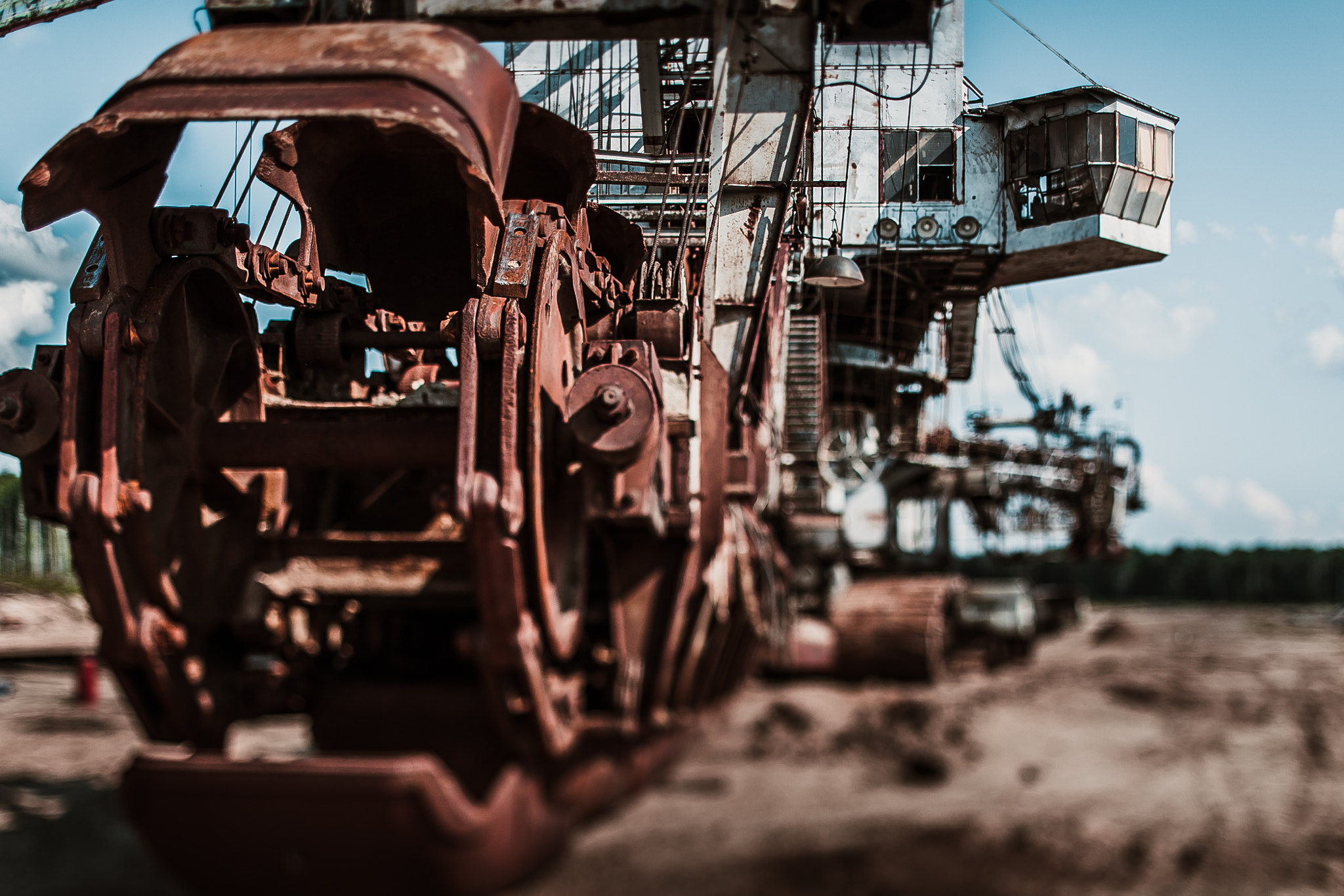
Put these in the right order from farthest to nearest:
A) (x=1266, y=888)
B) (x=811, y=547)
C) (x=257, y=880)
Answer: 1. (x=811, y=547)
2. (x=1266, y=888)
3. (x=257, y=880)

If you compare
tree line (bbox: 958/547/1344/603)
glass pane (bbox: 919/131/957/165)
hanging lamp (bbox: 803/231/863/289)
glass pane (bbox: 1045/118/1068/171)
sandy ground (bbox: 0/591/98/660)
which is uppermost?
glass pane (bbox: 1045/118/1068/171)

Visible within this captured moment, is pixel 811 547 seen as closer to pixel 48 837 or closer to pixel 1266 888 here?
pixel 1266 888

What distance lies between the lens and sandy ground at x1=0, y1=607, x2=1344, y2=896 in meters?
7.58

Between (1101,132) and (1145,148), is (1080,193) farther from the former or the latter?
(1145,148)

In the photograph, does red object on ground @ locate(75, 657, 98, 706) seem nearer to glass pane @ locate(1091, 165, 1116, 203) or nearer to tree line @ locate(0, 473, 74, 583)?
tree line @ locate(0, 473, 74, 583)

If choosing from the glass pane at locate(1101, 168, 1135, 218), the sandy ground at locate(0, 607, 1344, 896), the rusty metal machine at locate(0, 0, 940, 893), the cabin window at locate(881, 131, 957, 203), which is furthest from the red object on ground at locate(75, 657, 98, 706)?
the glass pane at locate(1101, 168, 1135, 218)

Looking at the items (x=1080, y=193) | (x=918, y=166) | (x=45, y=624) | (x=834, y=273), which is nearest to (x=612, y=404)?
(x=834, y=273)

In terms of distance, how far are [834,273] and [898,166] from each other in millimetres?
3518

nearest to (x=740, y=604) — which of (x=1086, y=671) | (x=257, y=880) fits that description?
(x=257, y=880)

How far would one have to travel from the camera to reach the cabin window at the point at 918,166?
33.0 ft

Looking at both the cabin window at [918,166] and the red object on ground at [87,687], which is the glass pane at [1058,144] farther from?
the red object on ground at [87,687]

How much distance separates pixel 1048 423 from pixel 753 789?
669cm

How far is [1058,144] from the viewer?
36.5 feet

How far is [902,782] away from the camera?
11.4 m
